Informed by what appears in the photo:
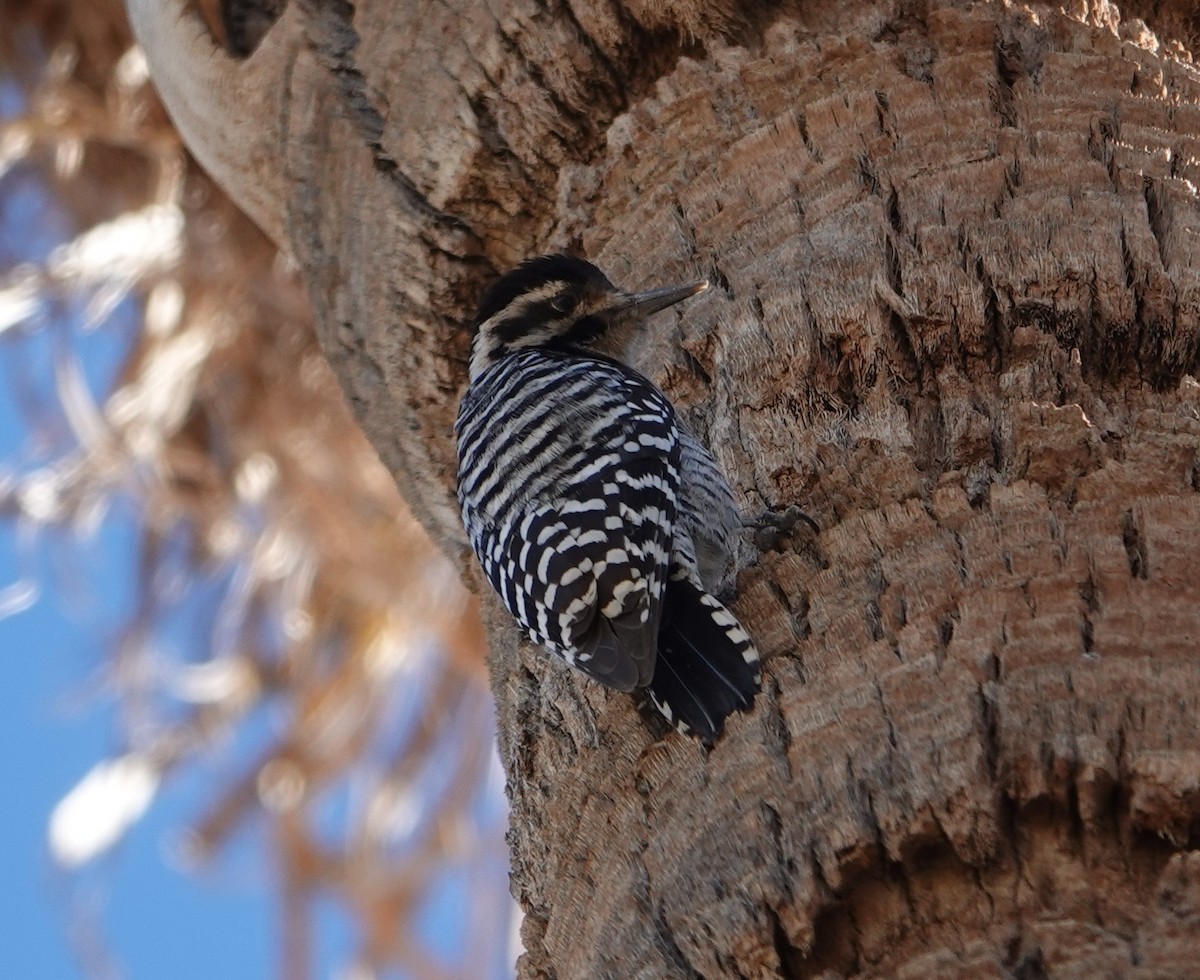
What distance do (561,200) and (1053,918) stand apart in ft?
7.75

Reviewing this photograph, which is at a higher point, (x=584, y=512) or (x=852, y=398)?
(x=584, y=512)

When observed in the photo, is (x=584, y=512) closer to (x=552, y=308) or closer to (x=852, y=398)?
(x=852, y=398)

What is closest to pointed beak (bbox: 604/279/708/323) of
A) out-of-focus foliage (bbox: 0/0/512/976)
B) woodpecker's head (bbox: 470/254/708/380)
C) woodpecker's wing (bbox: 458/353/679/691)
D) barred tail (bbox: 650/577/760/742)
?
woodpecker's head (bbox: 470/254/708/380)

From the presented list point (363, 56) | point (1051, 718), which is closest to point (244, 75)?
point (363, 56)

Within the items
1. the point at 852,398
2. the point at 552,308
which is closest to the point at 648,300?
the point at 552,308

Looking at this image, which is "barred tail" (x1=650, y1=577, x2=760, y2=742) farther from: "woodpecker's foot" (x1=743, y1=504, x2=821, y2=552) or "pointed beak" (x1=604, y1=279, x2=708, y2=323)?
"pointed beak" (x1=604, y1=279, x2=708, y2=323)

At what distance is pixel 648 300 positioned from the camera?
131 inches

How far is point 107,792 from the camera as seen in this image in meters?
6.55

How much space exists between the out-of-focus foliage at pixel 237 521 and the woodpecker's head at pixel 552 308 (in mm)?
3023

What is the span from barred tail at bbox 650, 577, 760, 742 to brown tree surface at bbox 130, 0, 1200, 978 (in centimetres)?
5

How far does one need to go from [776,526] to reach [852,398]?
308 mm

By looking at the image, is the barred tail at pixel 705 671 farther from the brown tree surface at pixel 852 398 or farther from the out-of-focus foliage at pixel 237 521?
the out-of-focus foliage at pixel 237 521

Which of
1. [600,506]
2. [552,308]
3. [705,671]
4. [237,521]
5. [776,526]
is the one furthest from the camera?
[237,521]

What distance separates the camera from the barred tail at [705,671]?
243 cm
